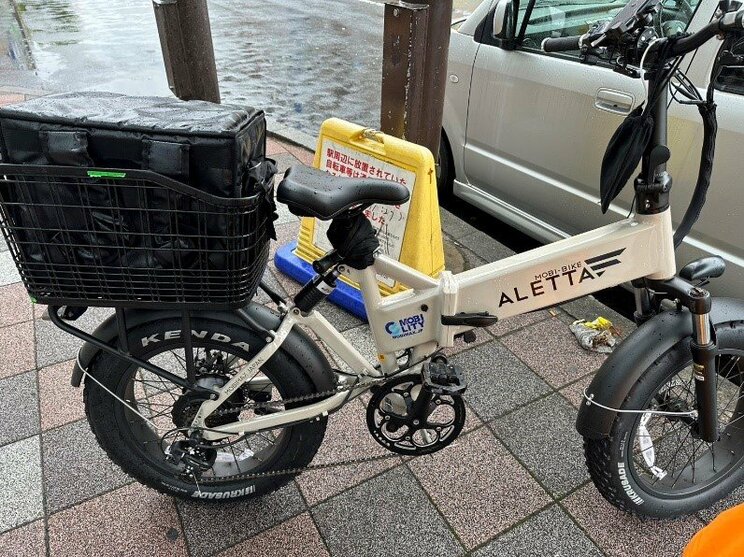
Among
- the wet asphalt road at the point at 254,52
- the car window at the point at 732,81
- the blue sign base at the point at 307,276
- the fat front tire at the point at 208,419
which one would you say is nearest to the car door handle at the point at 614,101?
the car window at the point at 732,81

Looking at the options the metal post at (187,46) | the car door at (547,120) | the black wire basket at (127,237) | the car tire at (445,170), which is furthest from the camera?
the car tire at (445,170)

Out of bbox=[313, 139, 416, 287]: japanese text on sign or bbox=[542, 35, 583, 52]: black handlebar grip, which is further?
bbox=[313, 139, 416, 287]: japanese text on sign

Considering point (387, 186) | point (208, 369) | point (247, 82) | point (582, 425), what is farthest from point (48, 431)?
point (247, 82)

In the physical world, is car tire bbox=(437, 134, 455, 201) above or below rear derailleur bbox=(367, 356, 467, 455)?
below

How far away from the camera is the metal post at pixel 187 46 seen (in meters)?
3.68

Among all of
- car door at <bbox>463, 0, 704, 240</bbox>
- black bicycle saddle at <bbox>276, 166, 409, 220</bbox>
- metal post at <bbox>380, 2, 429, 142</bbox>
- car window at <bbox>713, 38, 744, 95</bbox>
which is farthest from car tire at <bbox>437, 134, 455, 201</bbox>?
black bicycle saddle at <bbox>276, 166, 409, 220</bbox>

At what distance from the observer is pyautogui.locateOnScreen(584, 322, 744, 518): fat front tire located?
73.8 inches

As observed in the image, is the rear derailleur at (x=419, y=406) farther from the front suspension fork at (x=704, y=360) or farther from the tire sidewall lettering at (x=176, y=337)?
the front suspension fork at (x=704, y=360)

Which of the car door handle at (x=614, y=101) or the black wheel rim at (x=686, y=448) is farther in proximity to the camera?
the car door handle at (x=614, y=101)

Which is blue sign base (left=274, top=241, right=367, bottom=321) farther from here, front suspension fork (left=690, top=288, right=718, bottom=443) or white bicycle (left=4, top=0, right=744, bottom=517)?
front suspension fork (left=690, top=288, right=718, bottom=443)

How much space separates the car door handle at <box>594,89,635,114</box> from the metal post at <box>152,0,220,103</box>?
2529mm

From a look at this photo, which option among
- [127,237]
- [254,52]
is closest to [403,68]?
[127,237]

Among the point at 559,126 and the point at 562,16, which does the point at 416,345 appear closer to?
the point at 559,126

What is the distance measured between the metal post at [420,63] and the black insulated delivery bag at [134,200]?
4.91 feet
